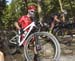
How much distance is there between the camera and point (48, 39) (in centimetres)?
754

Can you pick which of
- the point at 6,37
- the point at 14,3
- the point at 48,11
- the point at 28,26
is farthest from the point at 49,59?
the point at 14,3

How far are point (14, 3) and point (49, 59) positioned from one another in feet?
49.3

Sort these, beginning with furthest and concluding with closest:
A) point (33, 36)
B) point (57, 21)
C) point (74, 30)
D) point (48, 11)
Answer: point (48, 11) < point (74, 30) < point (57, 21) < point (33, 36)

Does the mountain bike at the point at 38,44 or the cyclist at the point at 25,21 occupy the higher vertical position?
the cyclist at the point at 25,21

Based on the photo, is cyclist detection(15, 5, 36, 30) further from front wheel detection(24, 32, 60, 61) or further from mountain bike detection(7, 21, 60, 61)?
front wheel detection(24, 32, 60, 61)

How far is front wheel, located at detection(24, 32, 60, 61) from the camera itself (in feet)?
24.1

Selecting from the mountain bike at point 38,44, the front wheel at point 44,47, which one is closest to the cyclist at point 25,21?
the mountain bike at point 38,44

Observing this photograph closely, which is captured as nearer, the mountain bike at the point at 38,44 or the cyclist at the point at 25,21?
the mountain bike at the point at 38,44

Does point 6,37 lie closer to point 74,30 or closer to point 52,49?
point 52,49

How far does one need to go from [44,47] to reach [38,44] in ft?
0.90

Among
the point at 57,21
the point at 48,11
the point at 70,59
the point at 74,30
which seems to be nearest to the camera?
the point at 70,59

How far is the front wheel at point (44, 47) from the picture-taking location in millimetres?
7332

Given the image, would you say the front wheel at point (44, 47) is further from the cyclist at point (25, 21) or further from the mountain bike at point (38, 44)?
the cyclist at point (25, 21)

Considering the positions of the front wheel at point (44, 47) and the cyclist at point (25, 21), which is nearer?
the front wheel at point (44, 47)
